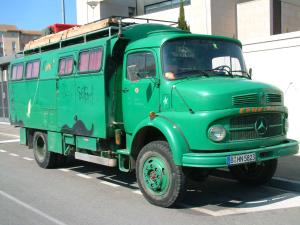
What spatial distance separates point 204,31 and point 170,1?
6.73 metres

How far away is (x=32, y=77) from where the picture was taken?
11.4 m

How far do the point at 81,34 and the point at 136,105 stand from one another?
247 centimetres

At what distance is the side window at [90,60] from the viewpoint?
8.50 meters

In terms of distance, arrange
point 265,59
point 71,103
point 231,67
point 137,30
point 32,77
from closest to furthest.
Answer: point 231,67 → point 137,30 → point 71,103 → point 32,77 → point 265,59

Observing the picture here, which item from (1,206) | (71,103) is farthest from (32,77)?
(1,206)

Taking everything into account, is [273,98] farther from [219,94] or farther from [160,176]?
[160,176]

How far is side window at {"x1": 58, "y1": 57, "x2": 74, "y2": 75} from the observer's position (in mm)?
9594

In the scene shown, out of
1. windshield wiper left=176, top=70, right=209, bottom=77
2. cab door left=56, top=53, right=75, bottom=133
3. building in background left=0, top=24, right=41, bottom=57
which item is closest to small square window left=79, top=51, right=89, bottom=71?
cab door left=56, top=53, right=75, bottom=133

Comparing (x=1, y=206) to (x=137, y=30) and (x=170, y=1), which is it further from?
(x=170, y=1)

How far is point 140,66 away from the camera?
785 cm

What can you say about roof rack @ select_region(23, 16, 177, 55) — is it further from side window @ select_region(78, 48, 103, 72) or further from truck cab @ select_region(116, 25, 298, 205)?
truck cab @ select_region(116, 25, 298, 205)

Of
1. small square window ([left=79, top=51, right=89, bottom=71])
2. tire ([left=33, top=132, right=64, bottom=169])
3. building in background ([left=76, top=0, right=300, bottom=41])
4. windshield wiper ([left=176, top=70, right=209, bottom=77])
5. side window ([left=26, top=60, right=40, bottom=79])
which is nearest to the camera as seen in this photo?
windshield wiper ([left=176, top=70, right=209, bottom=77])

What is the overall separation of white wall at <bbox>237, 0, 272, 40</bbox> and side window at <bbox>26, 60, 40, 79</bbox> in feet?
31.5

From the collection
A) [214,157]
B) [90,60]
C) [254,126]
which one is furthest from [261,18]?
[214,157]
